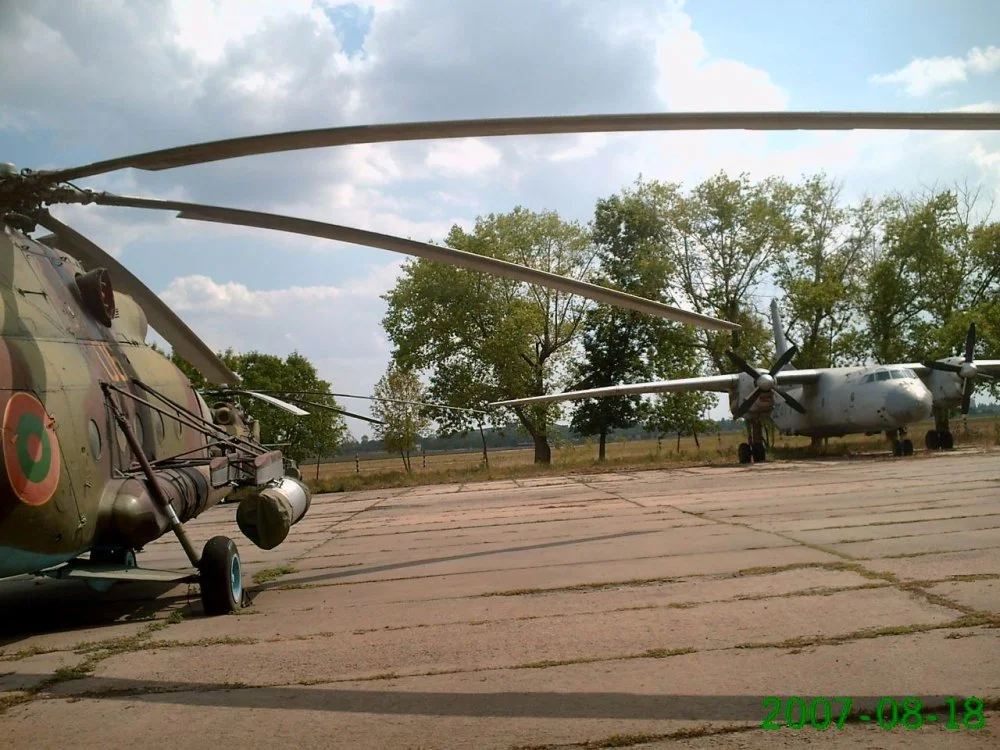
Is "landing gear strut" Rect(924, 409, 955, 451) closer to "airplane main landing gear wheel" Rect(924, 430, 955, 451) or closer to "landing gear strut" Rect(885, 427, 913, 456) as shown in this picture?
"airplane main landing gear wheel" Rect(924, 430, 955, 451)

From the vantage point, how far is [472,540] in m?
10.9

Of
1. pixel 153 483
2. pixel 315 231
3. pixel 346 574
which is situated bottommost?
pixel 346 574

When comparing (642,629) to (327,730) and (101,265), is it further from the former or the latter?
(101,265)

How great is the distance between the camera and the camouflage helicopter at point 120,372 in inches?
175

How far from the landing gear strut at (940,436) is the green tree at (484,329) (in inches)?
770

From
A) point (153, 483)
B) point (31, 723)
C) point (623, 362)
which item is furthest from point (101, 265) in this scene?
point (623, 362)

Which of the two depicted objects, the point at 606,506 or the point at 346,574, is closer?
the point at 346,574

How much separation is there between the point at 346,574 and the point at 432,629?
324 centimetres

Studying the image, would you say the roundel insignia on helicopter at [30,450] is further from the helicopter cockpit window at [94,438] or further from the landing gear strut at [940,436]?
the landing gear strut at [940,436]

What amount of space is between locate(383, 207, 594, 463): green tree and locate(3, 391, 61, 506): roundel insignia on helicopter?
35.1m

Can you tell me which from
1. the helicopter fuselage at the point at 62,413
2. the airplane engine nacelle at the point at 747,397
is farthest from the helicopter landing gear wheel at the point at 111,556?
the airplane engine nacelle at the point at 747,397

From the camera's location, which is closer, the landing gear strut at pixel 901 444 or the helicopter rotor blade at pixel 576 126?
the helicopter rotor blade at pixel 576 126

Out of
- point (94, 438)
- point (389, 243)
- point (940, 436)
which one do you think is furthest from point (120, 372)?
point (940, 436)

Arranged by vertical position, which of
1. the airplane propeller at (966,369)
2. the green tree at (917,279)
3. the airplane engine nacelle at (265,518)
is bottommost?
the airplane engine nacelle at (265,518)
